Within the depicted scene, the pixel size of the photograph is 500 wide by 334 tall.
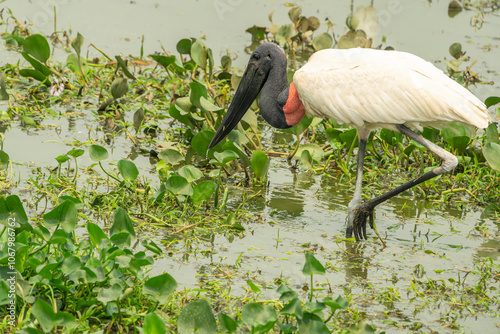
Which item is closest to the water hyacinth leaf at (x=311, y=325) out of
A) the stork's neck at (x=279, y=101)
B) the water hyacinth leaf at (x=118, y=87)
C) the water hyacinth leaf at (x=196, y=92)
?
the stork's neck at (x=279, y=101)

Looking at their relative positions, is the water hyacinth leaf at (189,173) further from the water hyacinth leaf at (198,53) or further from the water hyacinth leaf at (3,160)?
the water hyacinth leaf at (198,53)

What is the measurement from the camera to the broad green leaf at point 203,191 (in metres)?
4.34

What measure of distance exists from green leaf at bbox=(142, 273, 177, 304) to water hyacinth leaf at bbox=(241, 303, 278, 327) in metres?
0.33

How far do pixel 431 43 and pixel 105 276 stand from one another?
7.20 meters

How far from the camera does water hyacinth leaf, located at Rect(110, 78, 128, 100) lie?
588cm

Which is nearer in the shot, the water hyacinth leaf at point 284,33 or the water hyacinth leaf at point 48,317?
the water hyacinth leaf at point 48,317

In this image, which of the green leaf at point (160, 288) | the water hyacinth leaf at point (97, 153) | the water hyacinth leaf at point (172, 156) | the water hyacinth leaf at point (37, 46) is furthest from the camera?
the water hyacinth leaf at point (37, 46)

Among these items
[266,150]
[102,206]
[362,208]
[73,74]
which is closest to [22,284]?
[102,206]

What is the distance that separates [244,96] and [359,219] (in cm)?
121

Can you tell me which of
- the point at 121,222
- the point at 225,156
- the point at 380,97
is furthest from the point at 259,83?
the point at 121,222

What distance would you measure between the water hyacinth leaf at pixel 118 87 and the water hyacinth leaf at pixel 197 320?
325cm

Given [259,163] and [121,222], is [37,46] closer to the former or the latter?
[259,163]

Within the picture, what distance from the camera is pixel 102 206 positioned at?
4414 mm

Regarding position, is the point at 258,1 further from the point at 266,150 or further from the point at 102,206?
the point at 102,206
